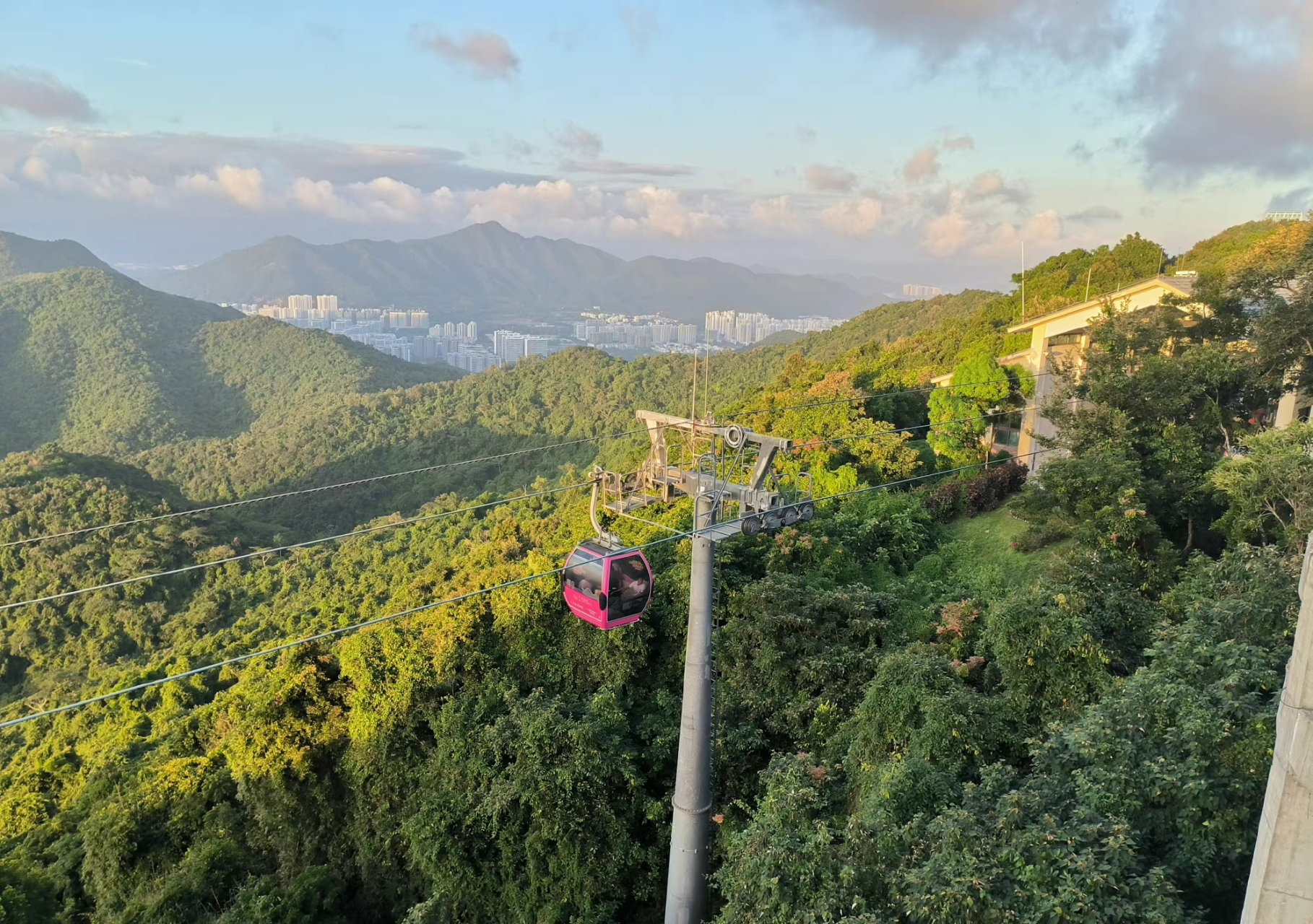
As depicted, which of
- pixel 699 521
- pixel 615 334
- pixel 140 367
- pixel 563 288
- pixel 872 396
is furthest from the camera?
pixel 563 288

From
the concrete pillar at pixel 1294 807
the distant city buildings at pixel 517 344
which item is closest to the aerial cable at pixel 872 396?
the concrete pillar at pixel 1294 807

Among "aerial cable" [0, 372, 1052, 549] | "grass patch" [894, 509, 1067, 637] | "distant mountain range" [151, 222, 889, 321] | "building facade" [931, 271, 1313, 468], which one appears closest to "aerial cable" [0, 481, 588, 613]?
"aerial cable" [0, 372, 1052, 549]

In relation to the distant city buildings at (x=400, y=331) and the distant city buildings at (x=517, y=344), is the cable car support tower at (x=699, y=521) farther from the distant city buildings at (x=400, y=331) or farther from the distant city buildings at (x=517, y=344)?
the distant city buildings at (x=400, y=331)

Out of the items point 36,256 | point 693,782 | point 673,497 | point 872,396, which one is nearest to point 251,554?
point 673,497

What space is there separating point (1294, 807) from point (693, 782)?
207 inches

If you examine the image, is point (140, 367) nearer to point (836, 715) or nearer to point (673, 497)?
point (673, 497)

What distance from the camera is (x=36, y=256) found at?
449 ft

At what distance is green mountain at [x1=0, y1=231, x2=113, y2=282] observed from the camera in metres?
129

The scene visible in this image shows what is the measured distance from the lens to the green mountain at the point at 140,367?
71.1m

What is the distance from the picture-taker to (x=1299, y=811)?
4.15 meters

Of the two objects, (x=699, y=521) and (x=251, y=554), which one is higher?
(x=699, y=521)

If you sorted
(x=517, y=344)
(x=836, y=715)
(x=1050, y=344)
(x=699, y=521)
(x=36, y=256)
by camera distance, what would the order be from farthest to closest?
1. (x=36, y=256)
2. (x=517, y=344)
3. (x=1050, y=344)
4. (x=836, y=715)
5. (x=699, y=521)

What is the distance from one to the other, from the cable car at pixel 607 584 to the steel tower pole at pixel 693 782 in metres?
0.75

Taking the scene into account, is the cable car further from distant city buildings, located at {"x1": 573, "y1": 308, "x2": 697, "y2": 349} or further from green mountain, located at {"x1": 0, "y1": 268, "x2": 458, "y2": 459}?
green mountain, located at {"x1": 0, "y1": 268, "x2": 458, "y2": 459}
